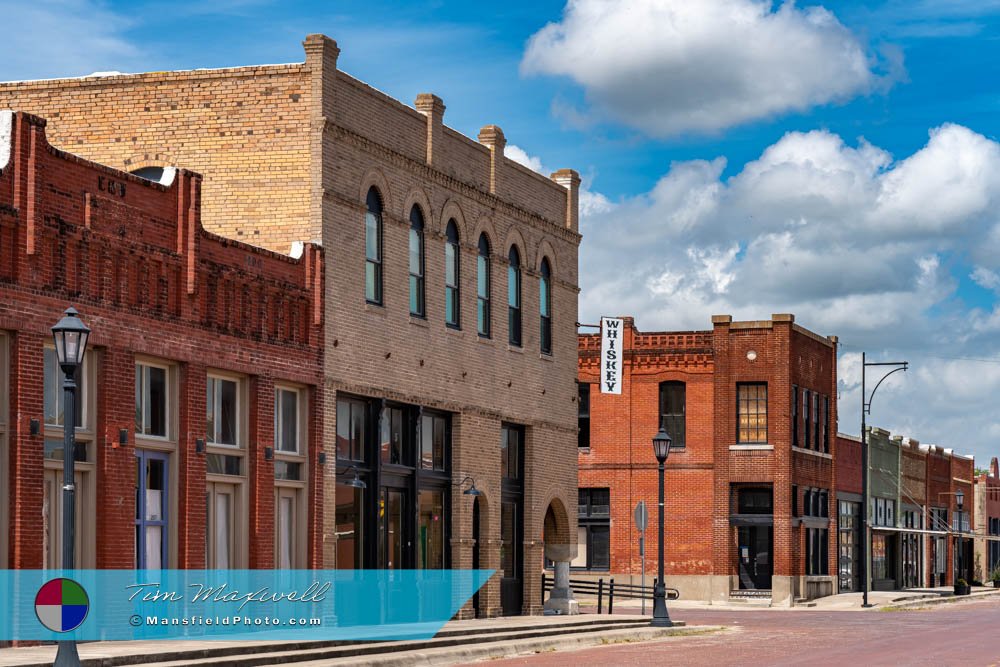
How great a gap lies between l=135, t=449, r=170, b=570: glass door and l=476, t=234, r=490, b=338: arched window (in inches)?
446

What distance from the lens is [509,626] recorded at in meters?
32.4

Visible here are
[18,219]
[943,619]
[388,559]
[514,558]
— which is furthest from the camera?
[943,619]

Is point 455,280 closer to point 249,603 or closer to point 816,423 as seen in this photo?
point 249,603

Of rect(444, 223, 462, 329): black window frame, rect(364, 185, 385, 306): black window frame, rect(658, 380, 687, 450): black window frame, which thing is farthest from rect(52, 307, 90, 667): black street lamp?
rect(658, 380, 687, 450): black window frame

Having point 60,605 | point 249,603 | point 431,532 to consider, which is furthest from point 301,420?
point 60,605

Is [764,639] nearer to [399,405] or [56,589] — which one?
[399,405]

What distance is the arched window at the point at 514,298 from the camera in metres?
37.3

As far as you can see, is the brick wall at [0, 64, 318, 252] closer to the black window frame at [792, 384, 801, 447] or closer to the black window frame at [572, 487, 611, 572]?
the black window frame at [572, 487, 611, 572]

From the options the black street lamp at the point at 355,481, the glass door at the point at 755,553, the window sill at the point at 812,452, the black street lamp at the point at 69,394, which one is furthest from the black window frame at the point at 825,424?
the black street lamp at the point at 69,394

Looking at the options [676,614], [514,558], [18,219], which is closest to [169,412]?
[18,219]

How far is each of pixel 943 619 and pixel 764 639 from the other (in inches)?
510

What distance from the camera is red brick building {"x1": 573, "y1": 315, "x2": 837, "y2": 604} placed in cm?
5938

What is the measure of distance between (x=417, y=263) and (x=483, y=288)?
3.14 metres

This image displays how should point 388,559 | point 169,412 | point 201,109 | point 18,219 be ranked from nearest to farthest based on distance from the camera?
point 18,219 → point 169,412 → point 201,109 → point 388,559
